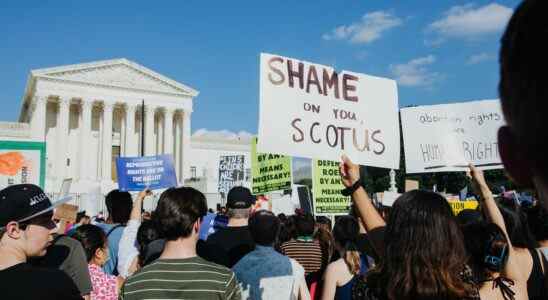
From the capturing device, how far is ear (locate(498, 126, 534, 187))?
789 millimetres

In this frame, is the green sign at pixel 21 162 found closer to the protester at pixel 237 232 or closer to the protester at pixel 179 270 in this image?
the protester at pixel 237 232

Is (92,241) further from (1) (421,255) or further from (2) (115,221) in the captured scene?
(1) (421,255)

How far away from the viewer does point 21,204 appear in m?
2.69

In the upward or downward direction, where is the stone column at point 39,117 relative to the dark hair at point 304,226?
upward

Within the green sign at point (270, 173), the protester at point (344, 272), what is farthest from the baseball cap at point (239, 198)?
the green sign at point (270, 173)

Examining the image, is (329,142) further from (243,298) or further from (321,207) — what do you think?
(321,207)

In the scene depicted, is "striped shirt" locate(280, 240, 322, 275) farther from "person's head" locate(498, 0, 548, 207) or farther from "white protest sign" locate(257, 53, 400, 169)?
"person's head" locate(498, 0, 548, 207)

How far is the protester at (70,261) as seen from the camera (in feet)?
11.6

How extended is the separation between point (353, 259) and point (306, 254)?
1396 millimetres

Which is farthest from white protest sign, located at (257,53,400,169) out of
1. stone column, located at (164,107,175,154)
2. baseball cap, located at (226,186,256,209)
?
stone column, located at (164,107,175,154)

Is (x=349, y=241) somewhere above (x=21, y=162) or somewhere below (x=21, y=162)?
below

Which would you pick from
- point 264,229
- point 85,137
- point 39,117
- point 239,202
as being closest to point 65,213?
point 239,202

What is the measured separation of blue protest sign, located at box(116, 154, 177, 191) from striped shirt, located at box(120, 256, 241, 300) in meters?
8.77

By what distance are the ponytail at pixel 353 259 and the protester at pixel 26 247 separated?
7.31 feet
